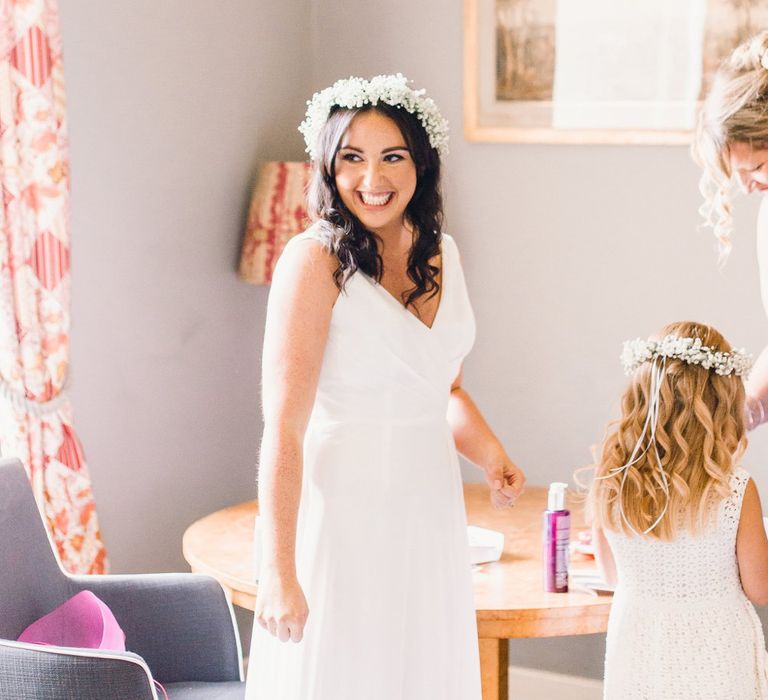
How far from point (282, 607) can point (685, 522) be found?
2.52ft

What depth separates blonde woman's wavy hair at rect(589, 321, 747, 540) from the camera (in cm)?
200

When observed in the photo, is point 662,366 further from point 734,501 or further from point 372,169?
point 372,169

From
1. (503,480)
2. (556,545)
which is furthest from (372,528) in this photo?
(556,545)

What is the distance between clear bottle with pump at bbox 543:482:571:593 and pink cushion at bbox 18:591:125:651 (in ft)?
2.82

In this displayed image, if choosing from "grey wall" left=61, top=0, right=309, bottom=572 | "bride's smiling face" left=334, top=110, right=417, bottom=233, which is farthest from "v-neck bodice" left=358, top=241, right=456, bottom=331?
"grey wall" left=61, top=0, right=309, bottom=572

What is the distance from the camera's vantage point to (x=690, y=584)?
2.04 m

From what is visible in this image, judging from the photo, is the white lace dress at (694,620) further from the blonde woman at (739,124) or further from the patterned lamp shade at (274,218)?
the patterned lamp shade at (274,218)

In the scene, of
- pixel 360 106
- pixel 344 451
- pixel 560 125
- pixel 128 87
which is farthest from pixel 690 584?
pixel 128 87

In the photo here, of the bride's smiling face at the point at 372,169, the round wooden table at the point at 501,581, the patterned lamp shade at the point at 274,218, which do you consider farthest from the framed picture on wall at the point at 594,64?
the bride's smiling face at the point at 372,169

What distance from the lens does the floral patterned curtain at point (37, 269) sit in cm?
248

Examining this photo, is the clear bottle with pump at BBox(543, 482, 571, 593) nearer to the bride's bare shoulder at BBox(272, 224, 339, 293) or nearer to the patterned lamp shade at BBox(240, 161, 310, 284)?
the bride's bare shoulder at BBox(272, 224, 339, 293)

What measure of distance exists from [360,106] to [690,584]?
1.04m

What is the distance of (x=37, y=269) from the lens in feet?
8.37

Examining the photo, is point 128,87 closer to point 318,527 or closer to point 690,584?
point 318,527
